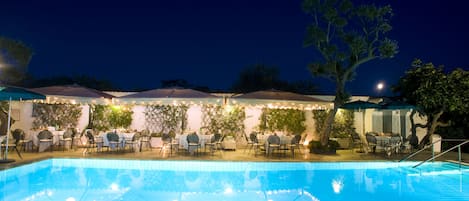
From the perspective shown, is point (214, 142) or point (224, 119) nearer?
point (214, 142)

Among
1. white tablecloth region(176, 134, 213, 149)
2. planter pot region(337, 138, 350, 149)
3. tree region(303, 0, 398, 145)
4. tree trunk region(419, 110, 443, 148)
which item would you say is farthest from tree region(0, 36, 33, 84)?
tree trunk region(419, 110, 443, 148)

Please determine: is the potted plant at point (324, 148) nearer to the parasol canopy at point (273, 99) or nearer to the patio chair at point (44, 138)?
the parasol canopy at point (273, 99)

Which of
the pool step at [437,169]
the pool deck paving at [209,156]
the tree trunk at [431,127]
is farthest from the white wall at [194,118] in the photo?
the tree trunk at [431,127]

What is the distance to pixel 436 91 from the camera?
11734 millimetres

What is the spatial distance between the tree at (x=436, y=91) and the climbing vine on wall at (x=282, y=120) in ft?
13.4

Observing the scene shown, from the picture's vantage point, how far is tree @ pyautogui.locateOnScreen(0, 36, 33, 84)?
1430 cm

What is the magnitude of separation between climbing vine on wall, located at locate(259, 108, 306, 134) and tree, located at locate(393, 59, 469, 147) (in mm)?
4096

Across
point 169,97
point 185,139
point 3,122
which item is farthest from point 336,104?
point 3,122

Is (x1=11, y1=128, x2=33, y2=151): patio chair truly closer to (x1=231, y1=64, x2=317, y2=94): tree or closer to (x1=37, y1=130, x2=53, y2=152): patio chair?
(x1=37, y1=130, x2=53, y2=152): patio chair

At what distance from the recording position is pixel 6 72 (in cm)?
1449

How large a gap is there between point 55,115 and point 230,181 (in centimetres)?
893

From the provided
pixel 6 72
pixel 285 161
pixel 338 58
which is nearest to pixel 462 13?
pixel 338 58

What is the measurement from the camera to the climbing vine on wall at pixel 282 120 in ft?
46.1

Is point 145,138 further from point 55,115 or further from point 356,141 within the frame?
point 356,141
